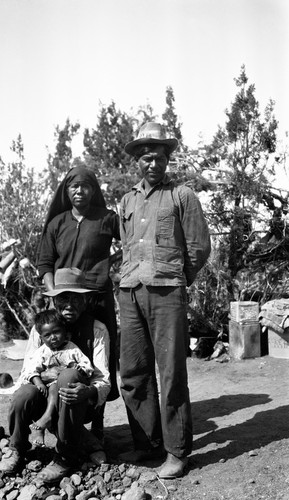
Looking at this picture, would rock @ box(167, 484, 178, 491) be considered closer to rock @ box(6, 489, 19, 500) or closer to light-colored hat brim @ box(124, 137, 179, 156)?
rock @ box(6, 489, 19, 500)

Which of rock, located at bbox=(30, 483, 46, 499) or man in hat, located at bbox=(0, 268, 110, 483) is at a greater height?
man in hat, located at bbox=(0, 268, 110, 483)

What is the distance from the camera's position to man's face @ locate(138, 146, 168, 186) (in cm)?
379

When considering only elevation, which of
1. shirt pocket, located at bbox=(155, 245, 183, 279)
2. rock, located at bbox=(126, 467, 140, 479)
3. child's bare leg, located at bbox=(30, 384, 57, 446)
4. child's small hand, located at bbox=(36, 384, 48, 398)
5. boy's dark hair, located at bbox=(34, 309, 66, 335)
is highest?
shirt pocket, located at bbox=(155, 245, 183, 279)

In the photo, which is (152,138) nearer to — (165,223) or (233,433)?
(165,223)

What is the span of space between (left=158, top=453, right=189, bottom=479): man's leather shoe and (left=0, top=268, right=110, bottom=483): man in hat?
0.43 metres

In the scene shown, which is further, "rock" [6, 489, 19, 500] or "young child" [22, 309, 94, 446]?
"young child" [22, 309, 94, 446]

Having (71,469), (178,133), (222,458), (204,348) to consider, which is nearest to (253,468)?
(222,458)

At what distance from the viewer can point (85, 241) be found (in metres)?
4.29

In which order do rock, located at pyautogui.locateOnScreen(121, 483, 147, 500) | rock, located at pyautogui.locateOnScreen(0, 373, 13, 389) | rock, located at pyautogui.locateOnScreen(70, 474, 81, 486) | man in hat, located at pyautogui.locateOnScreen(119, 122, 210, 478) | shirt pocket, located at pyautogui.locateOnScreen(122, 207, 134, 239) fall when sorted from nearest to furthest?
rock, located at pyautogui.locateOnScreen(121, 483, 147, 500)
rock, located at pyautogui.locateOnScreen(70, 474, 81, 486)
man in hat, located at pyautogui.locateOnScreen(119, 122, 210, 478)
shirt pocket, located at pyautogui.locateOnScreen(122, 207, 134, 239)
rock, located at pyautogui.locateOnScreen(0, 373, 13, 389)

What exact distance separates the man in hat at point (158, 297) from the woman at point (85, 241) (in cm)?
38

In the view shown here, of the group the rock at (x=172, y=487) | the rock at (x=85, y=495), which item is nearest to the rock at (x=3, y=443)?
the rock at (x=85, y=495)

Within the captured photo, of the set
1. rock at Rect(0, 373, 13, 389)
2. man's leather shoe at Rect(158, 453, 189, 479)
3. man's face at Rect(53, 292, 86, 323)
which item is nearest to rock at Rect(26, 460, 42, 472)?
man's leather shoe at Rect(158, 453, 189, 479)

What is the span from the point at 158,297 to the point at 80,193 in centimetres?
106

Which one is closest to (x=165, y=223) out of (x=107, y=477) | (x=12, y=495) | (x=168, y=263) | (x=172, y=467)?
(x=168, y=263)
